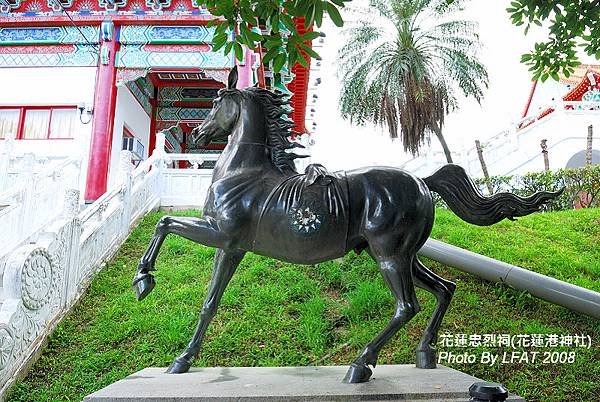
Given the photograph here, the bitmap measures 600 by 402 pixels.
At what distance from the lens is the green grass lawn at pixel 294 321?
405 centimetres

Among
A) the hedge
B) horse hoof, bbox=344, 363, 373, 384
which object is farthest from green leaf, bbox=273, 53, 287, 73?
the hedge

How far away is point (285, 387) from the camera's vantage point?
2531 millimetres

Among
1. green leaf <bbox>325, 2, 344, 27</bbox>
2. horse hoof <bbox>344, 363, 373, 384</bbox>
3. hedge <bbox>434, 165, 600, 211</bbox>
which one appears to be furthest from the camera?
hedge <bbox>434, 165, 600, 211</bbox>

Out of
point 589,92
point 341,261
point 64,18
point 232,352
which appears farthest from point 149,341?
point 589,92

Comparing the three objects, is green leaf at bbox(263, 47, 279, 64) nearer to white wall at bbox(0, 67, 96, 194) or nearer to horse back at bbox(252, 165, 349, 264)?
horse back at bbox(252, 165, 349, 264)

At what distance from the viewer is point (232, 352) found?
4.49 metres

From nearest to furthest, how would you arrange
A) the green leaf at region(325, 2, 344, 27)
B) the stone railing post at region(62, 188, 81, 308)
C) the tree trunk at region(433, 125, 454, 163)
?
1. the green leaf at region(325, 2, 344, 27)
2. the stone railing post at region(62, 188, 81, 308)
3. the tree trunk at region(433, 125, 454, 163)

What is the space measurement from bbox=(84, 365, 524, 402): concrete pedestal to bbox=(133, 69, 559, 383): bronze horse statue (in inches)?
6.9

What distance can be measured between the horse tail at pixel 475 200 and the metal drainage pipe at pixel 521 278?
1.78 metres

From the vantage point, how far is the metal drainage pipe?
14.1ft

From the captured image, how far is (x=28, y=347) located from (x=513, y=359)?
14.2 feet

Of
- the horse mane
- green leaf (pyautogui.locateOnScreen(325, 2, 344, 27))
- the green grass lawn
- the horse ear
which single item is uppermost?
green leaf (pyautogui.locateOnScreen(325, 2, 344, 27))

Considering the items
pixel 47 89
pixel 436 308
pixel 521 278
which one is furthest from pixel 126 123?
pixel 436 308

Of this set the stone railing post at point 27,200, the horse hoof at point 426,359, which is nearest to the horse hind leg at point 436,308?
the horse hoof at point 426,359
